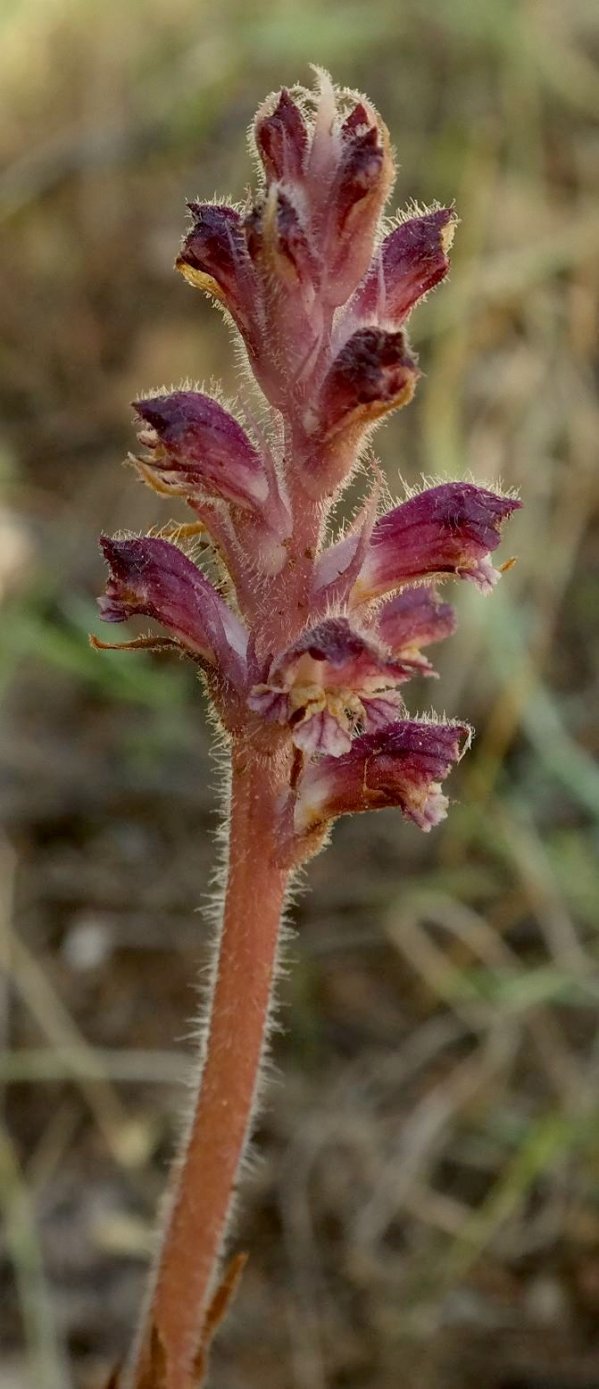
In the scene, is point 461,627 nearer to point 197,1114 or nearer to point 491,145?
point 491,145

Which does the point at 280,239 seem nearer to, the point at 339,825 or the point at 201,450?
the point at 201,450

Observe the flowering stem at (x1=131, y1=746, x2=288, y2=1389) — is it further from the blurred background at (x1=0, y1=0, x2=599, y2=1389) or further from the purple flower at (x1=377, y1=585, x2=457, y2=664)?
the blurred background at (x1=0, y1=0, x2=599, y2=1389)

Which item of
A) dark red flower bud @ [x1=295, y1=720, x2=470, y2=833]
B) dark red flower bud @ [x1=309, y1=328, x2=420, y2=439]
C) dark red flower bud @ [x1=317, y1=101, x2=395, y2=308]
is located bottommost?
dark red flower bud @ [x1=295, y1=720, x2=470, y2=833]

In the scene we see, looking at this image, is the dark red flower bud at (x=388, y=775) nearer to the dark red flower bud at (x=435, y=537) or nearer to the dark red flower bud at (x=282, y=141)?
the dark red flower bud at (x=435, y=537)

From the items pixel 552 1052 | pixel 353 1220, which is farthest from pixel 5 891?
pixel 552 1052

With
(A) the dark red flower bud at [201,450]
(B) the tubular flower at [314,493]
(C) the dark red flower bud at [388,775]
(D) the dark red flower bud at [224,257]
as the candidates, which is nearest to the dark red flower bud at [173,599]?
(B) the tubular flower at [314,493]

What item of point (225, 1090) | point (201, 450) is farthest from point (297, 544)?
point (225, 1090)

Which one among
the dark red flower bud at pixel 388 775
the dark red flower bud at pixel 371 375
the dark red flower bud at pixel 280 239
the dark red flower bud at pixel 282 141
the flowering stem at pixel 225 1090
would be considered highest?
the dark red flower bud at pixel 282 141

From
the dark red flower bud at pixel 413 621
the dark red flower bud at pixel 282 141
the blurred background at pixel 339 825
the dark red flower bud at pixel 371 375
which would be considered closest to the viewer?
the dark red flower bud at pixel 371 375

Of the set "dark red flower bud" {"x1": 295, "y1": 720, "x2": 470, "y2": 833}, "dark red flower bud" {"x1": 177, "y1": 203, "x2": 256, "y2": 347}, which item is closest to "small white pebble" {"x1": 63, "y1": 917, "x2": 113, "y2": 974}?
"dark red flower bud" {"x1": 295, "y1": 720, "x2": 470, "y2": 833}
